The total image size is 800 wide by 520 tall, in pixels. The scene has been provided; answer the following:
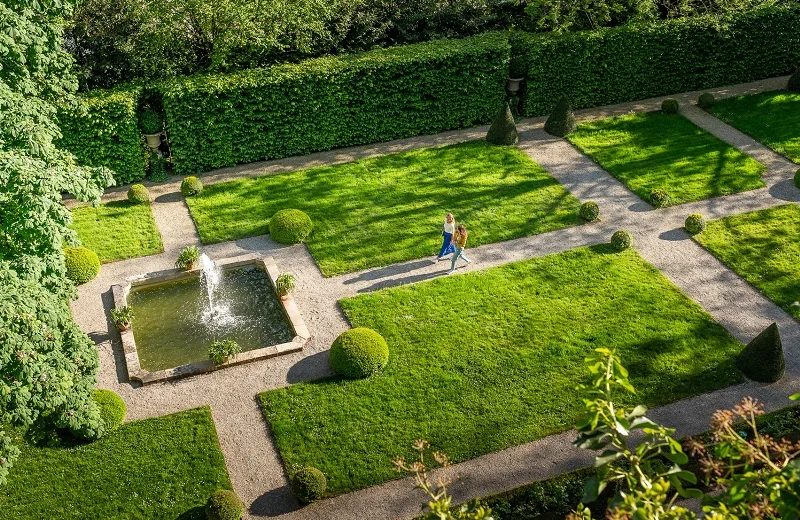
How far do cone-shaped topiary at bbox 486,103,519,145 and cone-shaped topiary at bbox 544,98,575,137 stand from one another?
4.74 feet

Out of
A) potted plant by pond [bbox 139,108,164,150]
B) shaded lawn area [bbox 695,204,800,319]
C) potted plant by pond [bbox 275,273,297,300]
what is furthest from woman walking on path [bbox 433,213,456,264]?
potted plant by pond [bbox 139,108,164,150]

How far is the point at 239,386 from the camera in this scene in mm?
18453

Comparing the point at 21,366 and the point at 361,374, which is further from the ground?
the point at 21,366

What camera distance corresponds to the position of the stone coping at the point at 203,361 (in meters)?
18.6

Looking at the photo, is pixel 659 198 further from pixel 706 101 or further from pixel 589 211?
Result: pixel 706 101

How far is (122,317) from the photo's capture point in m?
19.6

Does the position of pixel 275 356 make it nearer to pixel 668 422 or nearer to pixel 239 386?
pixel 239 386

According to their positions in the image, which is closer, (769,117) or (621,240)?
(621,240)

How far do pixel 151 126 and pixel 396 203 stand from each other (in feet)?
25.5

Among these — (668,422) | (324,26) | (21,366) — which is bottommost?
(668,422)

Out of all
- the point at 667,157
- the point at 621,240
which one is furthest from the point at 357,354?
the point at 667,157

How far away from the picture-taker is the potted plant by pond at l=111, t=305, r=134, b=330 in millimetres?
19578

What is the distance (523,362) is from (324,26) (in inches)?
561

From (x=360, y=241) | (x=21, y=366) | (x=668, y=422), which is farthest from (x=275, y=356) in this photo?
(x=668, y=422)
